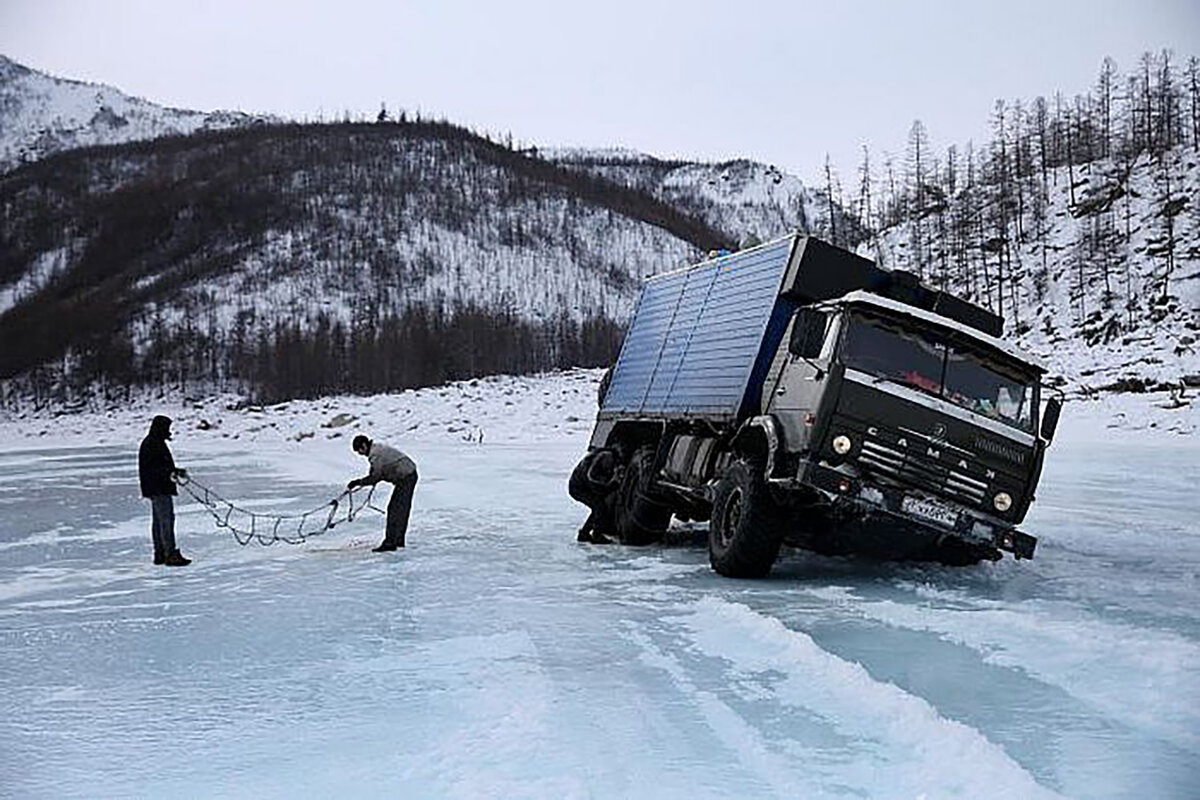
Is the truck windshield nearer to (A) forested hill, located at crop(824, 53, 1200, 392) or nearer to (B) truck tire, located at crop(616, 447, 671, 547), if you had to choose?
(B) truck tire, located at crop(616, 447, 671, 547)

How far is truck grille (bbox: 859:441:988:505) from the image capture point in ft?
28.1

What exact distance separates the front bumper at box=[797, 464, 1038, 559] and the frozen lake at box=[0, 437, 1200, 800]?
0.49 meters

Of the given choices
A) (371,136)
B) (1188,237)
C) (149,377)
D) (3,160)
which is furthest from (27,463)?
(3,160)

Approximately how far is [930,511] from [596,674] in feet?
11.6

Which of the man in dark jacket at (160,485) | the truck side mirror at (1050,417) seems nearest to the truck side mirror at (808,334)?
the truck side mirror at (1050,417)

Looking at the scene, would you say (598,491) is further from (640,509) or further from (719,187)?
(719,187)

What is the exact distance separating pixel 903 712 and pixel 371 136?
493 ft

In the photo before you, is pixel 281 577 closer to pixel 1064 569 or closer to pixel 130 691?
pixel 130 691

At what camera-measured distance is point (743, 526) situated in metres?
9.23

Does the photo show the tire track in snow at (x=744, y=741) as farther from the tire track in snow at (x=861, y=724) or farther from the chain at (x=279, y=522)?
the chain at (x=279, y=522)

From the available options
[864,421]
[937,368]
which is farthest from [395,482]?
[937,368]

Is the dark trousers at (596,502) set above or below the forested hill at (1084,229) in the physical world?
below

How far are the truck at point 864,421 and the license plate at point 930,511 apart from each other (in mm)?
11

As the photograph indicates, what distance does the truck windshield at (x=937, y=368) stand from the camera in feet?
29.0
